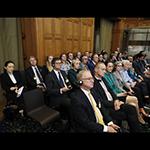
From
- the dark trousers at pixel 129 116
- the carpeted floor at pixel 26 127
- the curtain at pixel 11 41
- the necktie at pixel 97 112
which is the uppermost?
the curtain at pixel 11 41

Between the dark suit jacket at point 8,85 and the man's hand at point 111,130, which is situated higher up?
the dark suit jacket at point 8,85

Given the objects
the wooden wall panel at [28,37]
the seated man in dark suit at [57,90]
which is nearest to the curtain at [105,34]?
the wooden wall panel at [28,37]

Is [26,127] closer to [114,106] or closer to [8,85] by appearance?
[8,85]

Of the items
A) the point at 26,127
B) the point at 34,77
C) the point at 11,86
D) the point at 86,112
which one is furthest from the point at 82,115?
the point at 34,77

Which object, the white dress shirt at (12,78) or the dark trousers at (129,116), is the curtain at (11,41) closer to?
the white dress shirt at (12,78)

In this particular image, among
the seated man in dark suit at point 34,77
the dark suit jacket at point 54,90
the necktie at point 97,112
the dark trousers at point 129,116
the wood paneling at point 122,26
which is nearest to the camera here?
the necktie at point 97,112

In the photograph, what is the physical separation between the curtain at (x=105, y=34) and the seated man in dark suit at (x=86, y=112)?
7.17 metres

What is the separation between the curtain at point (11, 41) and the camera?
384 cm

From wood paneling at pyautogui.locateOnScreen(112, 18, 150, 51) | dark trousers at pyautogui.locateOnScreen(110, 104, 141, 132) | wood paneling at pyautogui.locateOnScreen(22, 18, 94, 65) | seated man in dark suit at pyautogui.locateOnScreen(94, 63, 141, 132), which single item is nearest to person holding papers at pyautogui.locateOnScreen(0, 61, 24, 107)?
wood paneling at pyautogui.locateOnScreen(22, 18, 94, 65)

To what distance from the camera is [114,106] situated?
8.14ft

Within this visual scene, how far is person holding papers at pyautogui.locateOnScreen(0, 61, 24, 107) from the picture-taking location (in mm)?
3082
